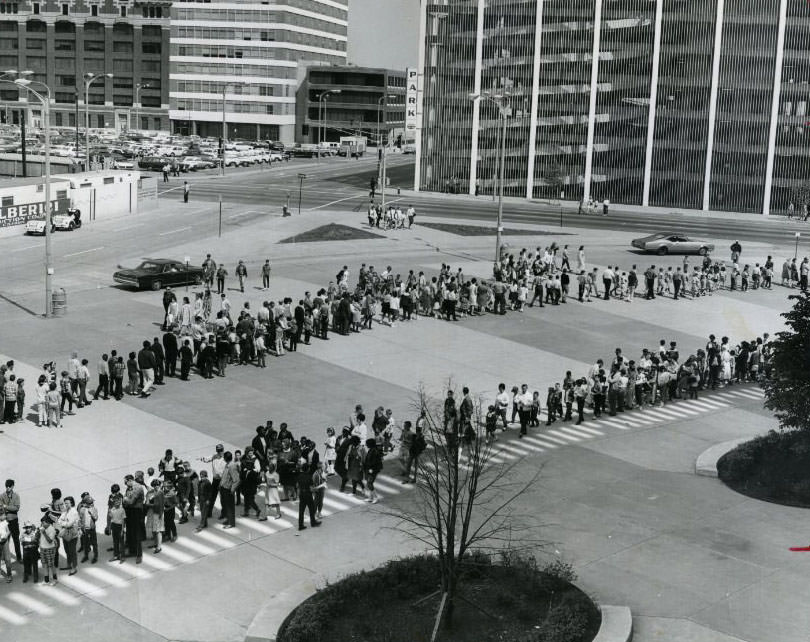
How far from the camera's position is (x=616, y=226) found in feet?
247

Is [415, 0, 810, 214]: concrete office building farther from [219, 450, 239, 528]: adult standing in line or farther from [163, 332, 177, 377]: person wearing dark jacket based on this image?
[219, 450, 239, 528]: adult standing in line

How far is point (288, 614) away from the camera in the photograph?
1667 centimetres

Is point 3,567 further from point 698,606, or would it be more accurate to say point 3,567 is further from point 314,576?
point 698,606

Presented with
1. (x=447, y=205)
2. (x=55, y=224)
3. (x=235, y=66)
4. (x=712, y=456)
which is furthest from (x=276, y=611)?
(x=235, y=66)

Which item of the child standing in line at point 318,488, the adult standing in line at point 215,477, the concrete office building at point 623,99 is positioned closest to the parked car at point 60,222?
the adult standing in line at point 215,477

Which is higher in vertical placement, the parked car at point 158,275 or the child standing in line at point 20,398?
the parked car at point 158,275

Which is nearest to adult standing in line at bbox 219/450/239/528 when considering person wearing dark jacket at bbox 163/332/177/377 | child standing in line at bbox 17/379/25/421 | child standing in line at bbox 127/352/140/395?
child standing in line at bbox 17/379/25/421

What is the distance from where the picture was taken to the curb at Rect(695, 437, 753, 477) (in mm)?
25547

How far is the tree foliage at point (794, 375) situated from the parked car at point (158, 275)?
25998 millimetres

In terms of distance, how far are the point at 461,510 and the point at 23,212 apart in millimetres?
46706

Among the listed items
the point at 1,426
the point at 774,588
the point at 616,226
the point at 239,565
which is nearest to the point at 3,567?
the point at 239,565

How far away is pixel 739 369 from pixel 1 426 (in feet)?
77.3

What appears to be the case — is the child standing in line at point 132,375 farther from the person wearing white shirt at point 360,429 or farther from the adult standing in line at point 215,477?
the adult standing in line at point 215,477

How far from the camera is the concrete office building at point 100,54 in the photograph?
550 ft
